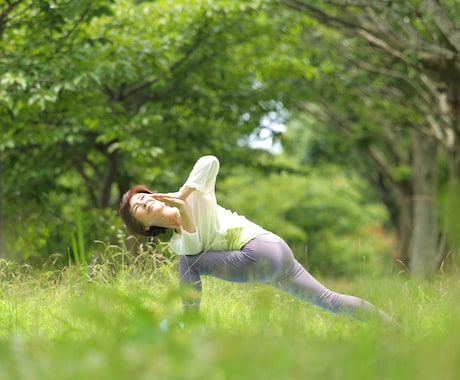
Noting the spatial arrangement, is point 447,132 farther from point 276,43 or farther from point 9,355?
point 9,355

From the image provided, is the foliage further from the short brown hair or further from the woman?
the woman

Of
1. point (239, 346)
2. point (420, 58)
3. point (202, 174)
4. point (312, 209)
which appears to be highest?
point (239, 346)

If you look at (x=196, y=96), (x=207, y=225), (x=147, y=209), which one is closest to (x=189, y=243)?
(x=207, y=225)

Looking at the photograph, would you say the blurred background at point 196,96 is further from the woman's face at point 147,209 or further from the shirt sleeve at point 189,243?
the shirt sleeve at point 189,243

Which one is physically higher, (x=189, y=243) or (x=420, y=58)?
(x=189, y=243)

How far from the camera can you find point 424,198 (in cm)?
1756

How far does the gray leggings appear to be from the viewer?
4.80 meters

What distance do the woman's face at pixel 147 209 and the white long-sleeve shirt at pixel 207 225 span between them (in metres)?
0.21

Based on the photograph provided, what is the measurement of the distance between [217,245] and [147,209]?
0.51m

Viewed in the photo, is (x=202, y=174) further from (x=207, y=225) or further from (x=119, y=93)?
(x=119, y=93)

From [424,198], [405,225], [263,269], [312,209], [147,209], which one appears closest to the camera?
[263,269]

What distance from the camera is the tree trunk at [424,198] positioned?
17.3 meters

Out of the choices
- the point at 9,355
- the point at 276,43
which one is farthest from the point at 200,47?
the point at 9,355

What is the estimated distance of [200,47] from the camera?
13.3 m
